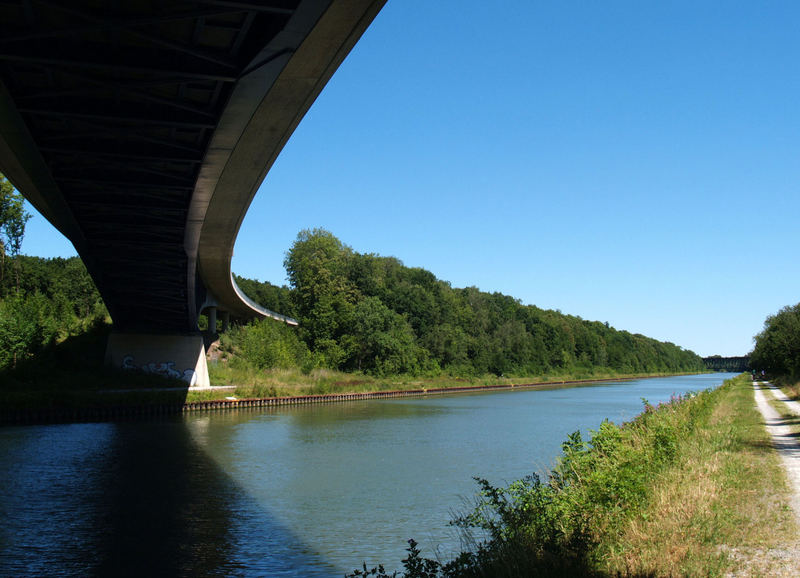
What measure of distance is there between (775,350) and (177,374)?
155ft

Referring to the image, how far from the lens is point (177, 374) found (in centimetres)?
4469

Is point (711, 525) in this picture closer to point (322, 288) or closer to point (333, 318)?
point (333, 318)

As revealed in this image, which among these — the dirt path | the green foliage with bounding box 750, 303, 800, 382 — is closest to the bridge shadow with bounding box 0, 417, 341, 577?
the dirt path

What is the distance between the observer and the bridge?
10.4 meters

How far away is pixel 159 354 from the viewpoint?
44.7 m

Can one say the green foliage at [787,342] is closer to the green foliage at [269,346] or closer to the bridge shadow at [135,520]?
the green foliage at [269,346]

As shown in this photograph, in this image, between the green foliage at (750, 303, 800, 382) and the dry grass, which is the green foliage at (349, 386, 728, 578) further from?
the green foliage at (750, 303, 800, 382)

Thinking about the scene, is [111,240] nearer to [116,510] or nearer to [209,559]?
[116,510]

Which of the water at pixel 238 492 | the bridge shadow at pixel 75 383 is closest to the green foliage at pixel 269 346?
the bridge shadow at pixel 75 383

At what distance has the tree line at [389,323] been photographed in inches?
2926

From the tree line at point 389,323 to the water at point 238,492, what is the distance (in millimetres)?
32879

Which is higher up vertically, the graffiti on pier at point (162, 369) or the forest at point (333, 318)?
the forest at point (333, 318)

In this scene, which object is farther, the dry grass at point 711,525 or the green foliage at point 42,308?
the green foliage at point 42,308

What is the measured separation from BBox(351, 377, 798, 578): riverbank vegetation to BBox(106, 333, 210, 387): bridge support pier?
36.2 m
